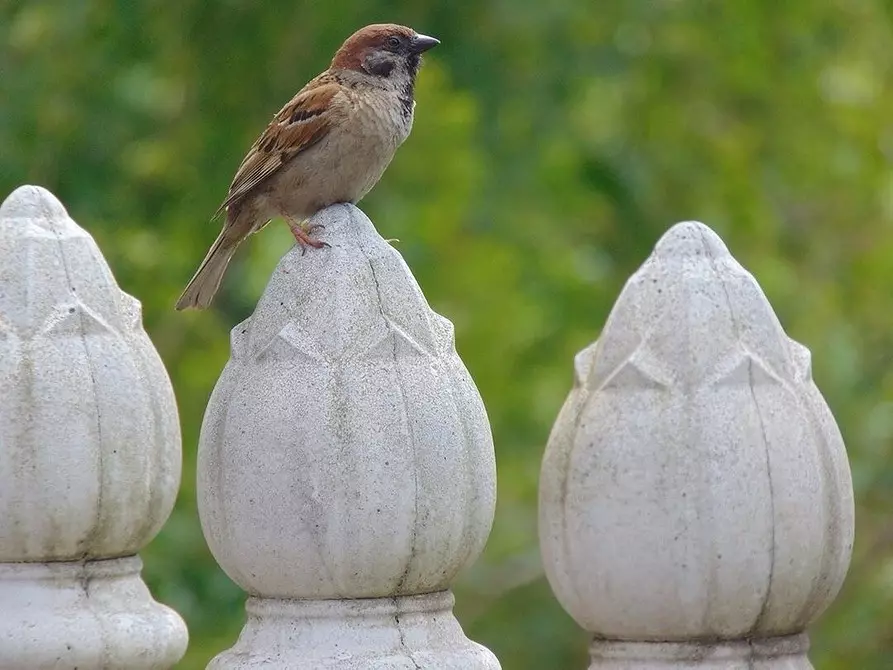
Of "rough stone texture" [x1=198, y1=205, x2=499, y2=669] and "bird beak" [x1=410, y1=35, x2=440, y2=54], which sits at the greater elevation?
"bird beak" [x1=410, y1=35, x2=440, y2=54]

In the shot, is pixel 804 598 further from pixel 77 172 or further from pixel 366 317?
pixel 77 172

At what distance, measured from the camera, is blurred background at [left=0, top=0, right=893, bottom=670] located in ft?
23.4

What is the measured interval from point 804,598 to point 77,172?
4.95 metres

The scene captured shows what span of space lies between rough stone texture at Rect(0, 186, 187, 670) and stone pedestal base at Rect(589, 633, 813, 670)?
35.3 inches

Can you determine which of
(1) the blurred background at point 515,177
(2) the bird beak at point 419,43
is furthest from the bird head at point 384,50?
(1) the blurred background at point 515,177

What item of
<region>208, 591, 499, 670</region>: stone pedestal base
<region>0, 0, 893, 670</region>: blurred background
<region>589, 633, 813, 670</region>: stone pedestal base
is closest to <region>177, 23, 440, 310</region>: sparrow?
<region>208, 591, 499, 670</region>: stone pedestal base

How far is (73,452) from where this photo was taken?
318cm

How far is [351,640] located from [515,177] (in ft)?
16.6

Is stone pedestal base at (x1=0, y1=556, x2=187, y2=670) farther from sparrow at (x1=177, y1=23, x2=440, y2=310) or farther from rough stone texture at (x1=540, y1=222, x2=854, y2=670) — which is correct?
sparrow at (x1=177, y1=23, x2=440, y2=310)

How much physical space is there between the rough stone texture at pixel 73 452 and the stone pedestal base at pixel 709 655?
0.90 metres

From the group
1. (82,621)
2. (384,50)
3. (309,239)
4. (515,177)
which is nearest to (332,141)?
(384,50)

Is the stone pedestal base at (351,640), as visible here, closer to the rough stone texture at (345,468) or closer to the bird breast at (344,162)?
the rough stone texture at (345,468)

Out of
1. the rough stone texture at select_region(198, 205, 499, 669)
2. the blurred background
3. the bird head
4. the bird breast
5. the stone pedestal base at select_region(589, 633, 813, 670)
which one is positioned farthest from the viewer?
the blurred background

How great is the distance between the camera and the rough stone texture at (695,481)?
2.96m
